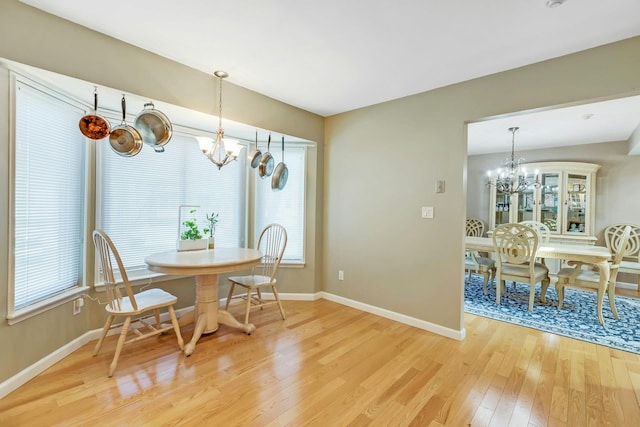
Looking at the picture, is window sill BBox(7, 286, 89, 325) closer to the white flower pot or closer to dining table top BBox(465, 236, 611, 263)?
the white flower pot

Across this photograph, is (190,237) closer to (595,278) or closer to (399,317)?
(399,317)

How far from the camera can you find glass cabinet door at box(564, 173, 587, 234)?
4887mm

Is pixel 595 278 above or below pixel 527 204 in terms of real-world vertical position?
below

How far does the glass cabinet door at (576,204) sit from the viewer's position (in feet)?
16.0

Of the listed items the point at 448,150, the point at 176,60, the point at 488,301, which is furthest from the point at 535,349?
the point at 176,60

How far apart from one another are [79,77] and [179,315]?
2.31 metres

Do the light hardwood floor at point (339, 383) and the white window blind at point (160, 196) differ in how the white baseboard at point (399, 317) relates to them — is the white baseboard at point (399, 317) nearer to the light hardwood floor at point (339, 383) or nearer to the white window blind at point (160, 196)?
the light hardwood floor at point (339, 383)

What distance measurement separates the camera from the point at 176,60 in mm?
2412

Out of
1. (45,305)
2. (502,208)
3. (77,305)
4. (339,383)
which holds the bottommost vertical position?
(339,383)

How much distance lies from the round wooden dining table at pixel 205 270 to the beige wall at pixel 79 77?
59 cm

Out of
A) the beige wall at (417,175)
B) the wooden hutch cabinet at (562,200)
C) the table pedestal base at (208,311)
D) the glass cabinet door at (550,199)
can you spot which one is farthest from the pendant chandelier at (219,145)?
the glass cabinet door at (550,199)

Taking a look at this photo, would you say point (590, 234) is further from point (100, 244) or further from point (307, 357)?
point (100, 244)

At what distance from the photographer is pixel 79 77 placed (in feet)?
6.44

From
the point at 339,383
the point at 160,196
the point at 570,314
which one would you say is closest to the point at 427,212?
the point at 339,383
